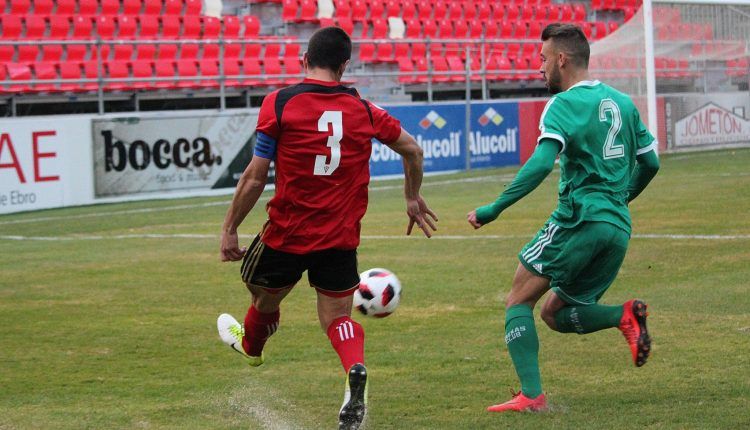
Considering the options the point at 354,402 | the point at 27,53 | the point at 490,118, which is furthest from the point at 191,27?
the point at 354,402

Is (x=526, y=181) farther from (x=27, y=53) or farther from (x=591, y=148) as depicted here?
(x=27, y=53)

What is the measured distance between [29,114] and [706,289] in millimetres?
15158

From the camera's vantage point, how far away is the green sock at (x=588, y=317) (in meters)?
5.80

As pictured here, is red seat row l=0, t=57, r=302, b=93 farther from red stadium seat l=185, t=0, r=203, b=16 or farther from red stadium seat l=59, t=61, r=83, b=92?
red stadium seat l=185, t=0, r=203, b=16

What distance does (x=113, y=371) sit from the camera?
716 centimetres

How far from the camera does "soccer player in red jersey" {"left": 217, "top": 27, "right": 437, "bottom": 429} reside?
552 centimetres

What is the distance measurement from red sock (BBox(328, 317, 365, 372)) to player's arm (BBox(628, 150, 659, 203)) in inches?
61.6

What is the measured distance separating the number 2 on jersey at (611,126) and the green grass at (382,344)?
1.26 metres

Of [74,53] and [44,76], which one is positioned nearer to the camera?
[44,76]

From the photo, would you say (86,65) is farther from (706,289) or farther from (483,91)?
(706,289)

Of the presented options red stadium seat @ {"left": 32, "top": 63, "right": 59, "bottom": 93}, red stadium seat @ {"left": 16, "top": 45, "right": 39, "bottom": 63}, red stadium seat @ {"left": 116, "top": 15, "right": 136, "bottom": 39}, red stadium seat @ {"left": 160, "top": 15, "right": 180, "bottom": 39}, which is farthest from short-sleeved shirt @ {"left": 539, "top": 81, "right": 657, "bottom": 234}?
red stadium seat @ {"left": 160, "top": 15, "right": 180, "bottom": 39}

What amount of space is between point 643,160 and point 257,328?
7.24 feet

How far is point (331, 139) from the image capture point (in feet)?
18.2

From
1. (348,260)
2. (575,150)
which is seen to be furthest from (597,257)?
(348,260)
